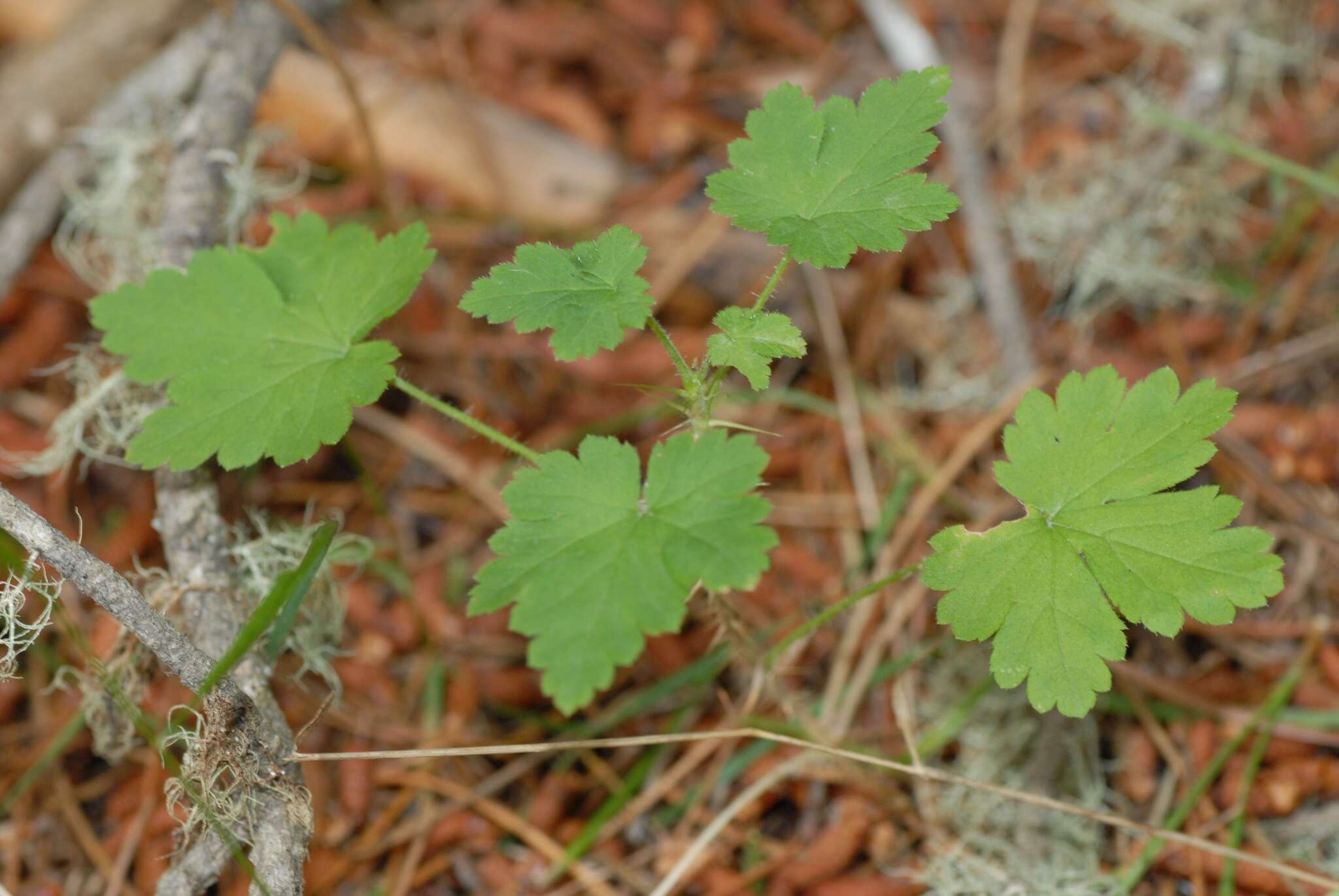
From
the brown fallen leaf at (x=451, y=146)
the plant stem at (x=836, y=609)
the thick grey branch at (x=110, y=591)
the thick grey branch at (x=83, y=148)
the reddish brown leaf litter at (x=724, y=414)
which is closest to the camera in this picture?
the thick grey branch at (x=110, y=591)

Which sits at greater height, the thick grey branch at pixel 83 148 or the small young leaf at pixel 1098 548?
the thick grey branch at pixel 83 148

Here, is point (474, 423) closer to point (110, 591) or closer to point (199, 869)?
point (110, 591)

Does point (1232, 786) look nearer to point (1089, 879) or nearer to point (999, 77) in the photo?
point (1089, 879)

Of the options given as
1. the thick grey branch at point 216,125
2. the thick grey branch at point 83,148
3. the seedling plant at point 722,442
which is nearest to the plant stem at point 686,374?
the seedling plant at point 722,442

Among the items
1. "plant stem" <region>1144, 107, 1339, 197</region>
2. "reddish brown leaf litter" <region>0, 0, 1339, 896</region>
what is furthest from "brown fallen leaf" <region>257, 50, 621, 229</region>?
"plant stem" <region>1144, 107, 1339, 197</region>

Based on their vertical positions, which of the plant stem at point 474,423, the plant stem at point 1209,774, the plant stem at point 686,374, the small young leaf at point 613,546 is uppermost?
the plant stem at point 686,374

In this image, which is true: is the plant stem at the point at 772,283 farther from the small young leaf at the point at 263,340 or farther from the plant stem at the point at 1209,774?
the plant stem at the point at 1209,774
